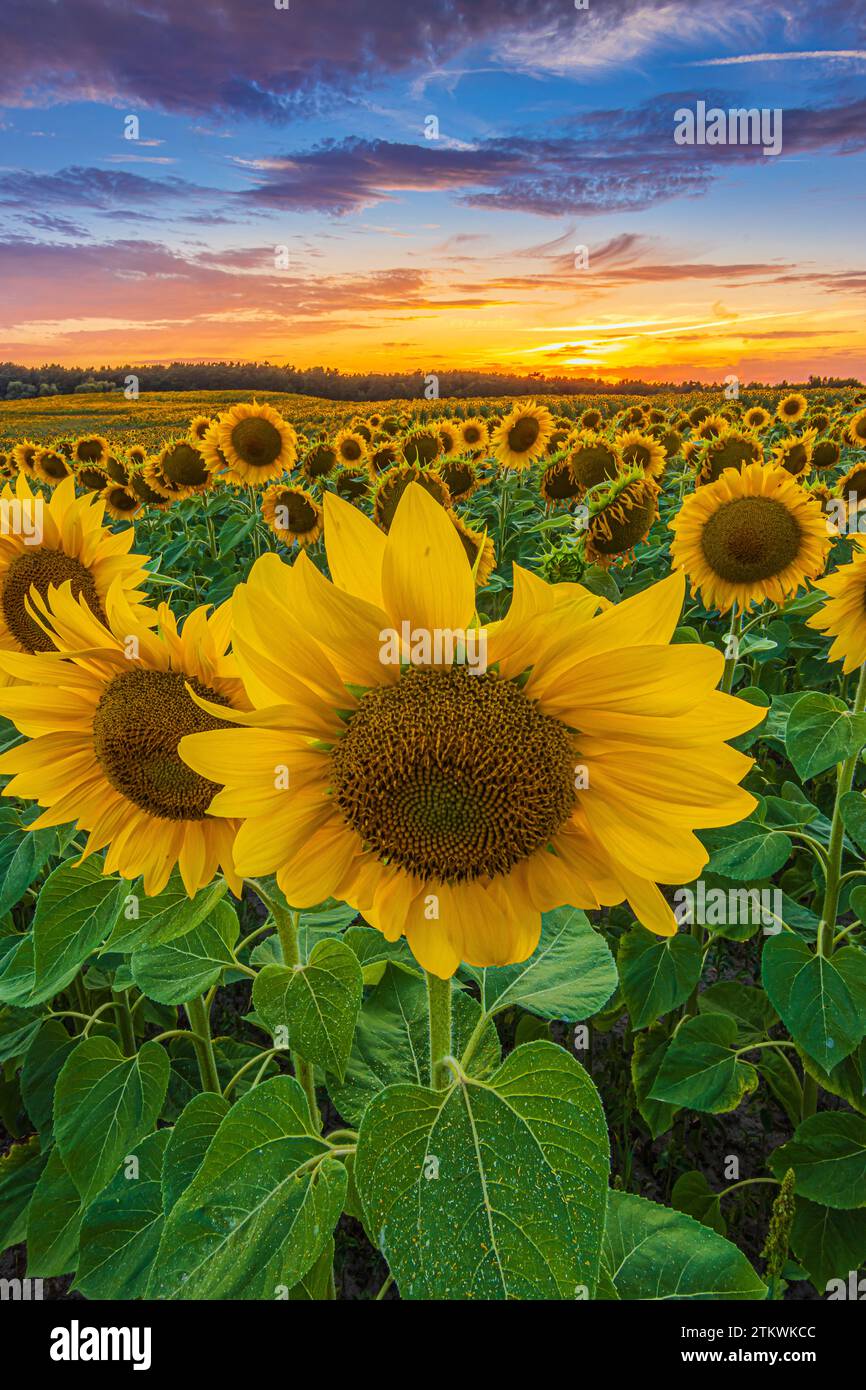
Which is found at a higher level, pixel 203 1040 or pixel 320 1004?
pixel 320 1004

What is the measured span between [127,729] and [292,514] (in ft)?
19.6

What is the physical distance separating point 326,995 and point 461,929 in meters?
0.34

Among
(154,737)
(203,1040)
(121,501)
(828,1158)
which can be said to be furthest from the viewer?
(121,501)

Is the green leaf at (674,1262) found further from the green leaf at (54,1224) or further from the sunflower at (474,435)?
the sunflower at (474,435)

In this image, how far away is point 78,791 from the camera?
176 centimetres

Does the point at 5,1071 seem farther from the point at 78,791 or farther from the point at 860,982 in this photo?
the point at 860,982

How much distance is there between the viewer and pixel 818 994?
97.0 inches

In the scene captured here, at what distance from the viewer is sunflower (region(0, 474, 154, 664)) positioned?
239 cm

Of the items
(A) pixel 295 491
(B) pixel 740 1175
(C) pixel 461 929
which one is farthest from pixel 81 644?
(A) pixel 295 491

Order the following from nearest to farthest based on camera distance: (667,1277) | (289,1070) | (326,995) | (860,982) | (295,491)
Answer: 1. (326,995)
2. (667,1277)
3. (860,982)
4. (289,1070)
5. (295,491)

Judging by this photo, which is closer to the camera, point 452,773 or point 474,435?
point 452,773

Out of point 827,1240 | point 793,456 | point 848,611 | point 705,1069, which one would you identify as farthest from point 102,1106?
point 793,456

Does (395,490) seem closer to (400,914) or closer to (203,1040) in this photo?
(203,1040)

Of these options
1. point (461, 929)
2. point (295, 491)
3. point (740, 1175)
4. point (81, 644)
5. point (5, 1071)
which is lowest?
point (740, 1175)
